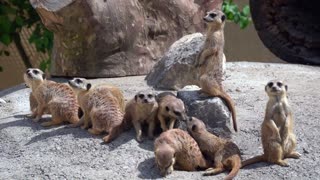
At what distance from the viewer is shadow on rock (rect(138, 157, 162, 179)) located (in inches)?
153

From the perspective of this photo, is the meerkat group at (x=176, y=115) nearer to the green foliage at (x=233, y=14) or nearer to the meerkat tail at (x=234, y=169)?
the meerkat tail at (x=234, y=169)

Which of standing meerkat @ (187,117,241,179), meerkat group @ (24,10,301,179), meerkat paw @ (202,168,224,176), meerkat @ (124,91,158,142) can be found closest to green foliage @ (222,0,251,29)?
meerkat group @ (24,10,301,179)

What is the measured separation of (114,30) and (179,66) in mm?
848

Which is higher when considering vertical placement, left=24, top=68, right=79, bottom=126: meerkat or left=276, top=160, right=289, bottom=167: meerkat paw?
left=24, top=68, right=79, bottom=126: meerkat

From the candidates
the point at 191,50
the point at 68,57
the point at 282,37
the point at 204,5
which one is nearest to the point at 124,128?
the point at 191,50

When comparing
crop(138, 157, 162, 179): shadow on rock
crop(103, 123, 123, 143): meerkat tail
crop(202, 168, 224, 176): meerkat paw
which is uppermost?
crop(103, 123, 123, 143): meerkat tail

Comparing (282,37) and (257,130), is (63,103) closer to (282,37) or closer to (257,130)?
(257,130)

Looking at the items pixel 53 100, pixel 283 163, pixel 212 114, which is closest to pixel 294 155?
pixel 283 163

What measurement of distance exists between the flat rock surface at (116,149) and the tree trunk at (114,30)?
0.89m

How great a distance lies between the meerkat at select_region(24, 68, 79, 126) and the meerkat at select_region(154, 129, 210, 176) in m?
0.84

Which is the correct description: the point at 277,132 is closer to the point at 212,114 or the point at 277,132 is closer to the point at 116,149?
the point at 212,114

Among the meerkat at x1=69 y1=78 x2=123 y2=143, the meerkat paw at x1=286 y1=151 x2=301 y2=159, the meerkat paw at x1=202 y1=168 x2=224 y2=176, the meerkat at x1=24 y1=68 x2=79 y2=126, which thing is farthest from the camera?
the meerkat at x1=24 y1=68 x2=79 y2=126

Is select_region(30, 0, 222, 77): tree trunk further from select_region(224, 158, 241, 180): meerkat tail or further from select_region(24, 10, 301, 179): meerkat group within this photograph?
select_region(224, 158, 241, 180): meerkat tail

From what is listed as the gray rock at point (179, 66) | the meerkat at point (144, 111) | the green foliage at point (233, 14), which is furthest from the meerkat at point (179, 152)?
the green foliage at point (233, 14)
